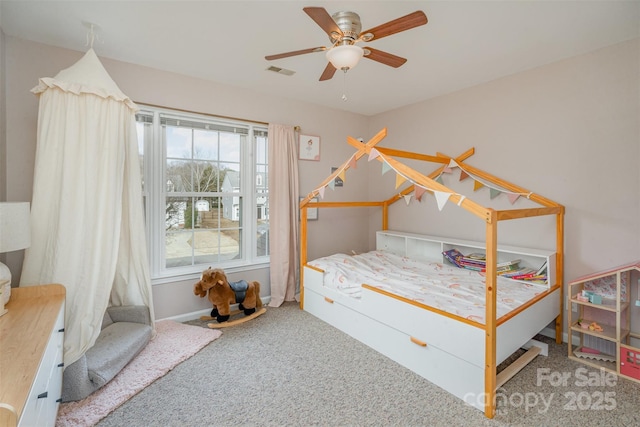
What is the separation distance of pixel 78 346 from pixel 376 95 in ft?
11.8

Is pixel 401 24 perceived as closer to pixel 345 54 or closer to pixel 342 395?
pixel 345 54

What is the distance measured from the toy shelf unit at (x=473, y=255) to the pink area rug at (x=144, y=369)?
92.5 inches

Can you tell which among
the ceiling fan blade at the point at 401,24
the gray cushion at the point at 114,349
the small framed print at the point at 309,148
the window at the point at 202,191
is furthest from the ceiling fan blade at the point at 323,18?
the gray cushion at the point at 114,349

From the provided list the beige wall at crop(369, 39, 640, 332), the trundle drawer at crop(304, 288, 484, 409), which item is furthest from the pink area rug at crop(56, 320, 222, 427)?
the beige wall at crop(369, 39, 640, 332)

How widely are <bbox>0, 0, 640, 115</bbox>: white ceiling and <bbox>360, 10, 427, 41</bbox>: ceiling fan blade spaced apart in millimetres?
405

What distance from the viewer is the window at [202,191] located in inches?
116

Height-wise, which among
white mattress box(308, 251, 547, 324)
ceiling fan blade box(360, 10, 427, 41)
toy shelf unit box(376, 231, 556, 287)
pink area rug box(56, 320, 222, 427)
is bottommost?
pink area rug box(56, 320, 222, 427)

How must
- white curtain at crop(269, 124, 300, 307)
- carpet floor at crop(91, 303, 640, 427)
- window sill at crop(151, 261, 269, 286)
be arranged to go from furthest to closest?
white curtain at crop(269, 124, 300, 307), window sill at crop(151, 261, 269, 286), carpet floor at crop(91, 303, 640, 427)

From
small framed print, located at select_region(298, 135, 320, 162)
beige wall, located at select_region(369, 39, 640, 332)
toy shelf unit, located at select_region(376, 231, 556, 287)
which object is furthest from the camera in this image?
small framed print, located at select_region(298, 135, 320, 162)

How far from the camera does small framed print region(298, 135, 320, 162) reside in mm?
3810

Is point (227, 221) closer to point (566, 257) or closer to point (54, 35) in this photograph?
point (54, 35)

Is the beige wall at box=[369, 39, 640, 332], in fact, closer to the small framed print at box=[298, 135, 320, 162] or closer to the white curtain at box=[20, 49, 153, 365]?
the small framed print at box=[298, 135, 320, 162]

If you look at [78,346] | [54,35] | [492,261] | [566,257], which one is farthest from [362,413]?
[54,35]

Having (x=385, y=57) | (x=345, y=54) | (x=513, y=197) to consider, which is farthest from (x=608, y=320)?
(x=345, y=54)
